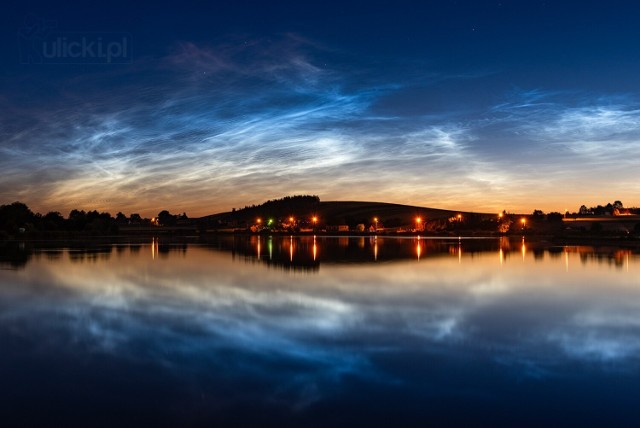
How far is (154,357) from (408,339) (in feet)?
18.2

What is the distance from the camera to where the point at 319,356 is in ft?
35.0

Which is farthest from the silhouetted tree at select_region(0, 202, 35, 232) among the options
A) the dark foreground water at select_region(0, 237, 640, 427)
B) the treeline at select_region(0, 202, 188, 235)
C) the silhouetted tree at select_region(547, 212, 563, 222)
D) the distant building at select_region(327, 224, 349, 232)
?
the silhouetted tree at select_region(547, 212, 563, 222)

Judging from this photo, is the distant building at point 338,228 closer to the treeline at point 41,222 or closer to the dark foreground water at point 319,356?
the treeline at point 41,222

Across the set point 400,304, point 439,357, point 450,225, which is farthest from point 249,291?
point 450,225

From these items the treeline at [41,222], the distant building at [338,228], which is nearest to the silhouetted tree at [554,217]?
the distant building at [338,228]

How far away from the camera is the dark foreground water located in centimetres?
771

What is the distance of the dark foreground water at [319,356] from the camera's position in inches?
303

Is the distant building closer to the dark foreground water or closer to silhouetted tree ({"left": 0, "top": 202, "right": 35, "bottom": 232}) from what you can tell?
silhouetted tree ({"left": 0, "top": 202, "right": 35, "bottom": 232})

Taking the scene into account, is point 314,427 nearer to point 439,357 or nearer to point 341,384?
point 341,384

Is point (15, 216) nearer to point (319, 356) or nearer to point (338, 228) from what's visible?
point (338, 228)

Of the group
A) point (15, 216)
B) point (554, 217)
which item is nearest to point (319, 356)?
point (15, 216)

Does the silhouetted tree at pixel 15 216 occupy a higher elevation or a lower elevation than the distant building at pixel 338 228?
higher

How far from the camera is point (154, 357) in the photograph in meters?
10.7

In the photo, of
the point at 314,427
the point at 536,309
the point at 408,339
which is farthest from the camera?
the point at 536,309
